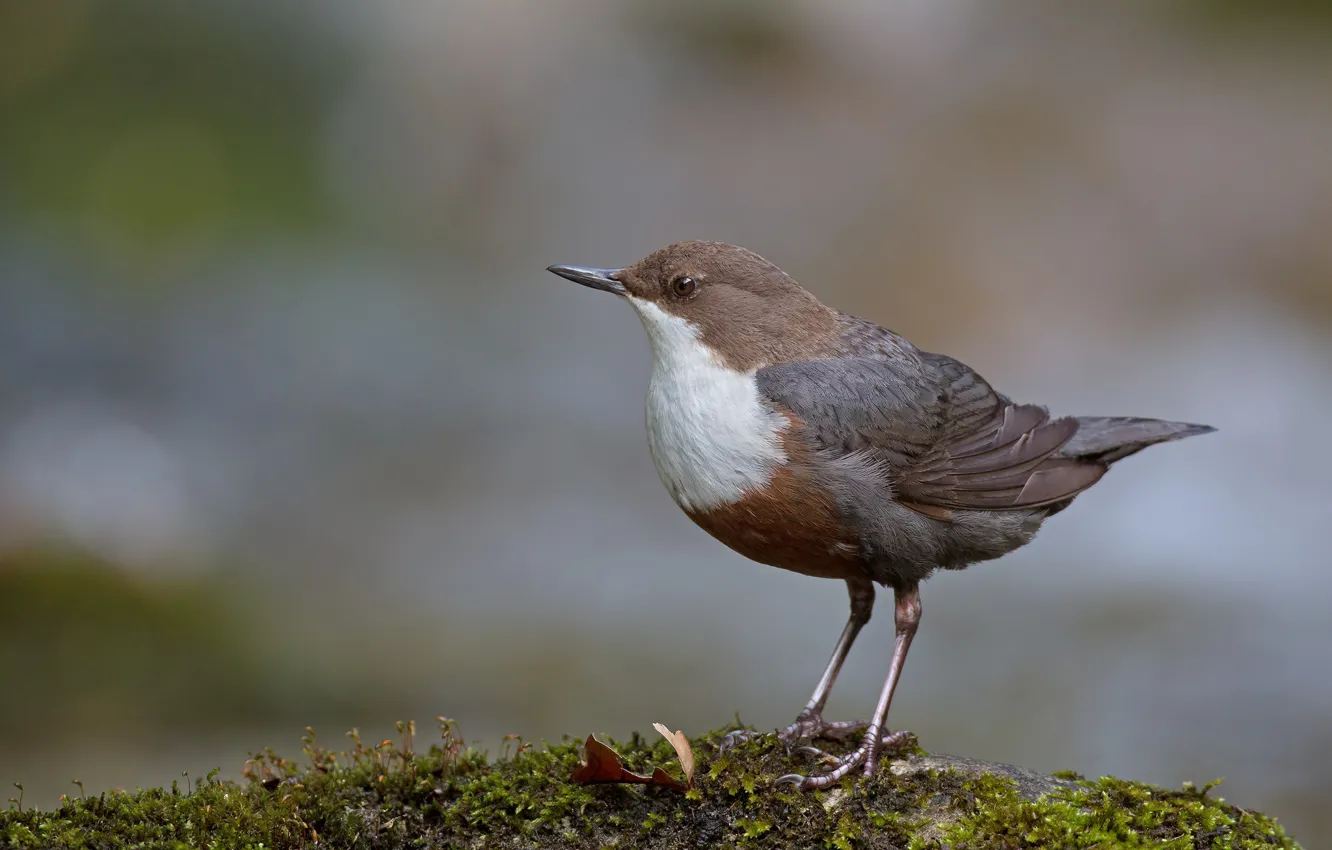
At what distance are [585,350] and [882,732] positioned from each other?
553 cm

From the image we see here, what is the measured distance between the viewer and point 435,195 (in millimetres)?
8828

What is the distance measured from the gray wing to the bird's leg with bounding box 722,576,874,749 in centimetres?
39

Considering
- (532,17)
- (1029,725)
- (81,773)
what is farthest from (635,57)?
(81,773)

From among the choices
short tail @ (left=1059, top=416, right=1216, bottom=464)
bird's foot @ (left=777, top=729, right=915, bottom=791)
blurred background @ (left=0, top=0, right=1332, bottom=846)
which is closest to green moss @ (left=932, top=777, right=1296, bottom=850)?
bird's foot @ (left=777, top=729, right=915, bottom=791)

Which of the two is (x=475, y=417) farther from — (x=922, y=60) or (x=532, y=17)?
(x=922, y=60)

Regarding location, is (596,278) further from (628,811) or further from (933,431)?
(628,811)

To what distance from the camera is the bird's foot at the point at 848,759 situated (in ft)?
10.4

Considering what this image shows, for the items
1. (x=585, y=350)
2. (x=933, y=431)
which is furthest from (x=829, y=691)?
(x=585, y=350)

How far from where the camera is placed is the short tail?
371cm

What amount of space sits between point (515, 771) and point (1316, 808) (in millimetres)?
4814

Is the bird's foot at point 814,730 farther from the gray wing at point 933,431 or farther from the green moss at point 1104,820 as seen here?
the gray wing at point 933,431

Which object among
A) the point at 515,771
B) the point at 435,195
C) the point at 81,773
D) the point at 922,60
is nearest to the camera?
the point at 515,771

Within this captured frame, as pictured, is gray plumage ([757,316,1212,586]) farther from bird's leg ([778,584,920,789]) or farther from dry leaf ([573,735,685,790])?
dry leaf ([573,735,685,790])

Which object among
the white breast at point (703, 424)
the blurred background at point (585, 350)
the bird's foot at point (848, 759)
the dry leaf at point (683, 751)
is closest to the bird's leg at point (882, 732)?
the bird's foot at point (848, 759)
